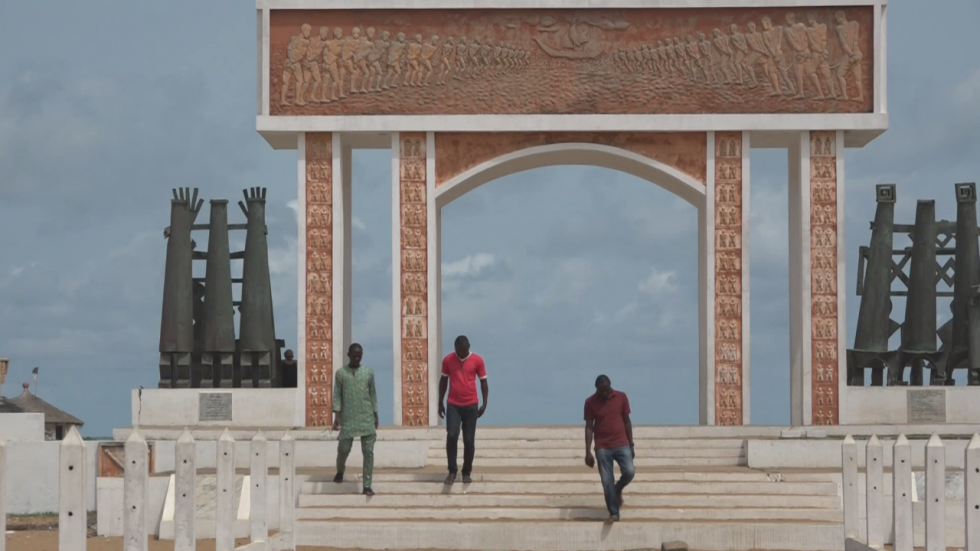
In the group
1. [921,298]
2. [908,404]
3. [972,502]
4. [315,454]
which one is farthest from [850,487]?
[921,298]

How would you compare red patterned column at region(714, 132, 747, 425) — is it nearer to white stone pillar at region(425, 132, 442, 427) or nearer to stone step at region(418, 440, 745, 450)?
stone step at region(418, 440, 745, 450)

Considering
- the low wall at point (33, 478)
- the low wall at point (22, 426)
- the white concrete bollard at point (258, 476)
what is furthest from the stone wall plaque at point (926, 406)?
the low wall at point (22, 426)

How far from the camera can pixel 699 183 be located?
2033 centimetres

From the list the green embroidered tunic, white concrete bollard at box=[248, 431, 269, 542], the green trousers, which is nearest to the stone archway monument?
the green trousers

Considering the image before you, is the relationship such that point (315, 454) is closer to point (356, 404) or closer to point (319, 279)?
point (319, 279)

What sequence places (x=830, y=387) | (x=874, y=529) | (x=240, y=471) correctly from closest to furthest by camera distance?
(x=874, y=529) → (x=240, y=471) → (x=830, y=387)

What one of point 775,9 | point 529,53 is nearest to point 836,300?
point 775,9

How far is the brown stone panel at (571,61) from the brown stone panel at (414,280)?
2.52 ft

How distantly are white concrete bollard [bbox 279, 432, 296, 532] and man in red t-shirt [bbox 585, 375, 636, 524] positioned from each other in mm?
2840

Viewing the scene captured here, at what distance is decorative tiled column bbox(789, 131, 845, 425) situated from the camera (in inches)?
794

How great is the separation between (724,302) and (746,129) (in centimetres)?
241

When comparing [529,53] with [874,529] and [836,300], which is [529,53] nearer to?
[836,300]

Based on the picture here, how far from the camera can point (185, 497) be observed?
35.7 feet

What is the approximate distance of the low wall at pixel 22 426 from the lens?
19.5 meters
